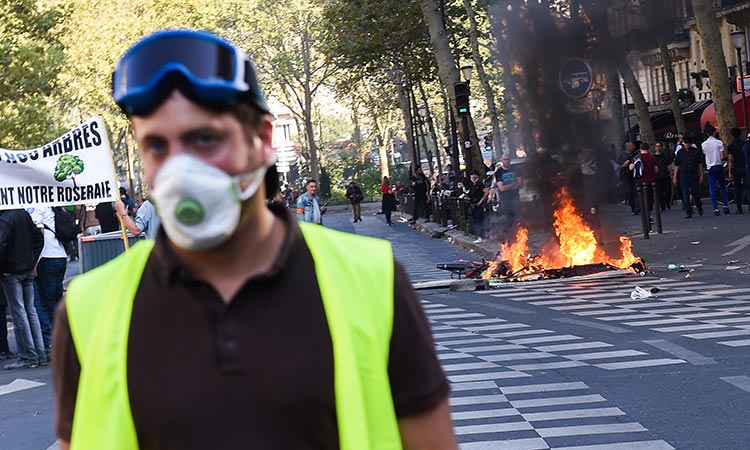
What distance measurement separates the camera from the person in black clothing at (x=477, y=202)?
28984 mm

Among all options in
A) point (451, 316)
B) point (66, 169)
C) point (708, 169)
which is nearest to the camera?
point (66, 169)

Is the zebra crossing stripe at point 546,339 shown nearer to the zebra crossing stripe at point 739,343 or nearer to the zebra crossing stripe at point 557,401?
the zebra crossing stripe at point 739,343

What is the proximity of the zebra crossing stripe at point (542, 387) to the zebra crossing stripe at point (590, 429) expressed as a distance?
1267 mm

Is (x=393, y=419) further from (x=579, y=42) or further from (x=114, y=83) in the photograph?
(x=579, y=42)

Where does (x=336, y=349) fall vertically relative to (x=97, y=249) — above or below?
below

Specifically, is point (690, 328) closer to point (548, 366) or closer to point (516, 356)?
point (516, 356)

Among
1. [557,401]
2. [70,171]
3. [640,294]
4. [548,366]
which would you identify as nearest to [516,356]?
[548,366]

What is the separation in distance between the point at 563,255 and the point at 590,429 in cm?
1175

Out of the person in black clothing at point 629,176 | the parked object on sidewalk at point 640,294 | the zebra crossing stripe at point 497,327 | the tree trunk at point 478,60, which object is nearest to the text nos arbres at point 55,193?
the zebra crossing stripe at point 497,327

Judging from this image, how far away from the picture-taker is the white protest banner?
1316 cm

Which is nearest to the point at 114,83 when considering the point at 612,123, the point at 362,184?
the point at 612,123

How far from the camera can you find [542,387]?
909 cm

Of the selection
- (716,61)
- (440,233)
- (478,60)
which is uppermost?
(478,60)

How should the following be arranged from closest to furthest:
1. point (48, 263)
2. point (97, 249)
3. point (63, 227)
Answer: point (48, 263) → point (63, 227) → point (97, 249)
